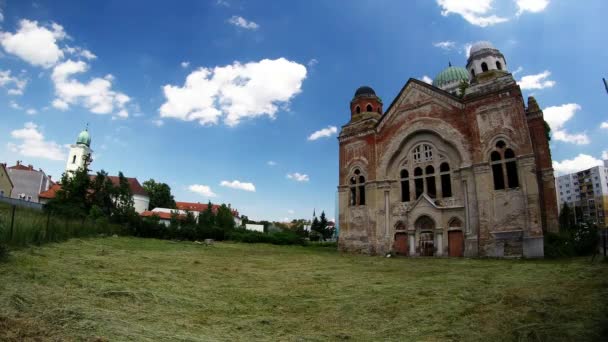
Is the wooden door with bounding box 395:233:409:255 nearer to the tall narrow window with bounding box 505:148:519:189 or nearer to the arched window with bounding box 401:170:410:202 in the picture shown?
the arched window with bounding box 401:170:410:202

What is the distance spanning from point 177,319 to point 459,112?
21.8 metres

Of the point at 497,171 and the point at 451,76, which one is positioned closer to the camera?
the point at 497,171

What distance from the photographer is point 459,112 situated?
22.3 metres

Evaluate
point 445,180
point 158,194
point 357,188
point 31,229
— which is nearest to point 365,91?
point 357,188

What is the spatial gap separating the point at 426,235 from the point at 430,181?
375cm

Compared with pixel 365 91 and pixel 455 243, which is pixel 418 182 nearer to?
pixel 455 243

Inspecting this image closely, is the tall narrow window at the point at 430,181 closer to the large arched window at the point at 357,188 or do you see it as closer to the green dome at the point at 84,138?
the large arched window at the point at 357,188

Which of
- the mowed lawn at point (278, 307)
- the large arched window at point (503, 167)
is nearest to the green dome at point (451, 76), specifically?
the large arched window at point (503, 167)

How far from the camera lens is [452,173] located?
2212 centimetres

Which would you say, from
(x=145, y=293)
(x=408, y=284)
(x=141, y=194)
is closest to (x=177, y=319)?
(x=145, y=293)

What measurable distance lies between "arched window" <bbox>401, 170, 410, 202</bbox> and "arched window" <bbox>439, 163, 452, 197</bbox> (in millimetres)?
2384

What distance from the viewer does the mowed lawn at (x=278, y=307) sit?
4590 millimetres

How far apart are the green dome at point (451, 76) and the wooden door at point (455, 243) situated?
19.2 metres

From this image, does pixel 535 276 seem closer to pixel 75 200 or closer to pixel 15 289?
pixel 15 289
